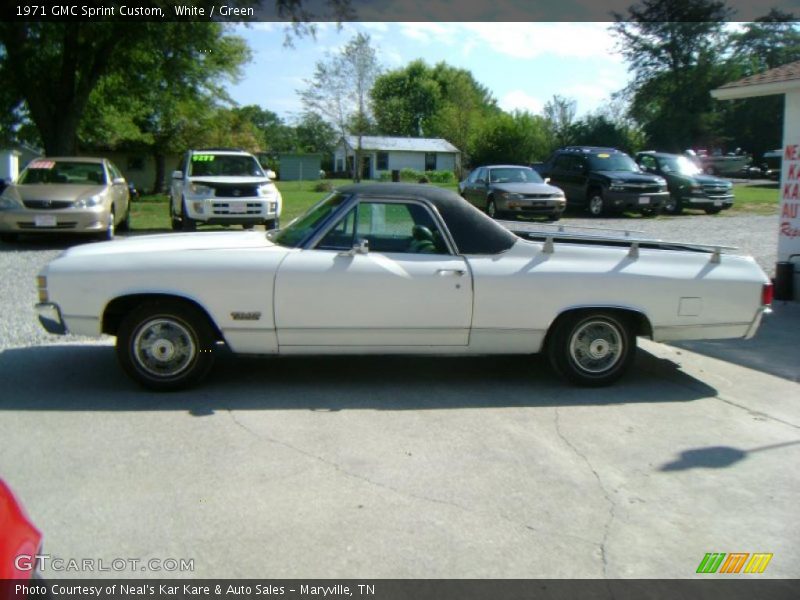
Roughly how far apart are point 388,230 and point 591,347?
1.81m

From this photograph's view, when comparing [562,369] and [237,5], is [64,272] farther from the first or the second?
[237,5]

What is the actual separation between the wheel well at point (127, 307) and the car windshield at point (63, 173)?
987 centimetres

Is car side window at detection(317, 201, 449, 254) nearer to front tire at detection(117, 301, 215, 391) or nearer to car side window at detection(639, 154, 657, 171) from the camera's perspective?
front tire at detection(117, 301, 215, 391)

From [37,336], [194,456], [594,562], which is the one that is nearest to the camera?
[594,562]

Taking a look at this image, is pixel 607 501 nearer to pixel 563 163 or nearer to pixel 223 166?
pixel 223 166

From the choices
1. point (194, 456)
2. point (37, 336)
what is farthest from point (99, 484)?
point (37, 336)

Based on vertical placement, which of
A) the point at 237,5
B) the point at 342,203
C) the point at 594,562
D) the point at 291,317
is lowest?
the point at 594,562

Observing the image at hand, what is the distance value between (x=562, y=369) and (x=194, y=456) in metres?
2.90

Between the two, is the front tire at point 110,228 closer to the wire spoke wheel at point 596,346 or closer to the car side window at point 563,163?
the wire spoke wheel at point 596,346

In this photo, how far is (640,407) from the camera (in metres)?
5.87

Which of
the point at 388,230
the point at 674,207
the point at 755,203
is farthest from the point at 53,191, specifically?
the point at 755,203

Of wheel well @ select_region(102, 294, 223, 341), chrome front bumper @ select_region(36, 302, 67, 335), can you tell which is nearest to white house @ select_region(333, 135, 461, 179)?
wheel well @ select_region(102, 294, 223, 341)

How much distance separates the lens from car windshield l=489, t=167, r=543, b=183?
2081 cm

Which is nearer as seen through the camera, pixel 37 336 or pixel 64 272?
pixel 64 272
